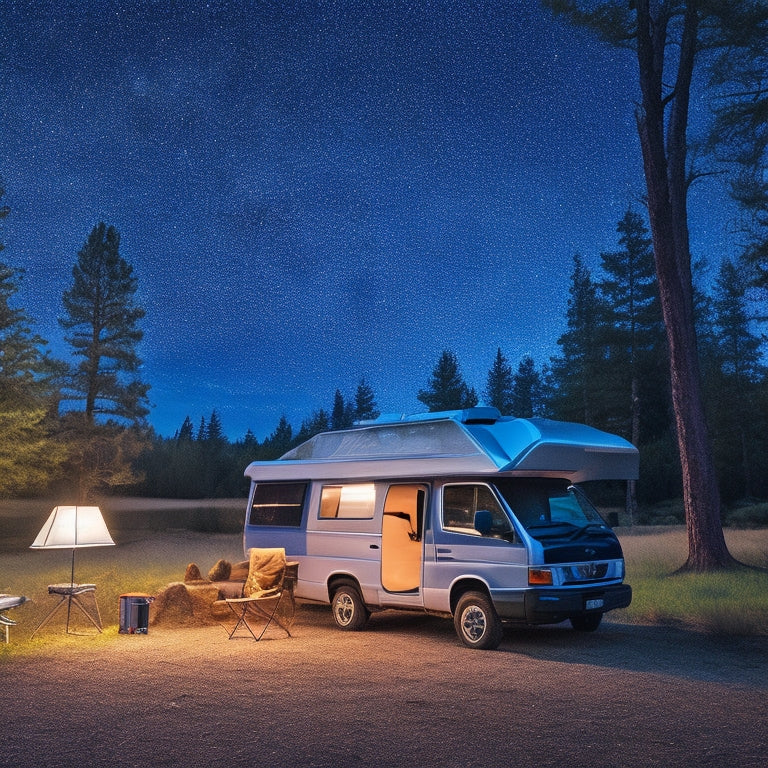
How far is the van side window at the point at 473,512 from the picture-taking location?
9.61 meters

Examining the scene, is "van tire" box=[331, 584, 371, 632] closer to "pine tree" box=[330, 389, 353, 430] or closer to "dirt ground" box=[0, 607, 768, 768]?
"dirt ground" box=[0, 607, 768, 768]

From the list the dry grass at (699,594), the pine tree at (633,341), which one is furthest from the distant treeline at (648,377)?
the dry grass at (699,594)

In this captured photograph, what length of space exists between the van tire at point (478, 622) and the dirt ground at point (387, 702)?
8.4 inches

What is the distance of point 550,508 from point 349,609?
3196 millimetres

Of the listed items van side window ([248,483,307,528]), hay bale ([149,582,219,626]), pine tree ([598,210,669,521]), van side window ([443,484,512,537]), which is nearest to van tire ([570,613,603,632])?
van side window ([443,484,512,537])

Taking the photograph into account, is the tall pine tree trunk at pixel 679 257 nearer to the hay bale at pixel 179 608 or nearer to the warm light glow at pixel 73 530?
the hay bale at pixel 179 608

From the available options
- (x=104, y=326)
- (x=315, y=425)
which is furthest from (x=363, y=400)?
(x=104, y=326)

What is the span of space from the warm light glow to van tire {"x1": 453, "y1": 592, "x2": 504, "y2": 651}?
475cm

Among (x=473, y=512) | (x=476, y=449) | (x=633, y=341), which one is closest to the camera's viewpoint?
(x=476, y=449)

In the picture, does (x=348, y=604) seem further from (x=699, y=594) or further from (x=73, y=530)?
(x=699, y=594)

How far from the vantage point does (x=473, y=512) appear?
397 inches

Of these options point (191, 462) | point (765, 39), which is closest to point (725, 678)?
point (765, 39)

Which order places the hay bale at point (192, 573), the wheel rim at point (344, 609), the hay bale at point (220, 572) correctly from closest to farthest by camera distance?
the wheel rim at point (344, 609) < the hay bale at point (192, 573) < the hay bale at point (220, 572)

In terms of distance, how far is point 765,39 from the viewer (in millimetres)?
16531
